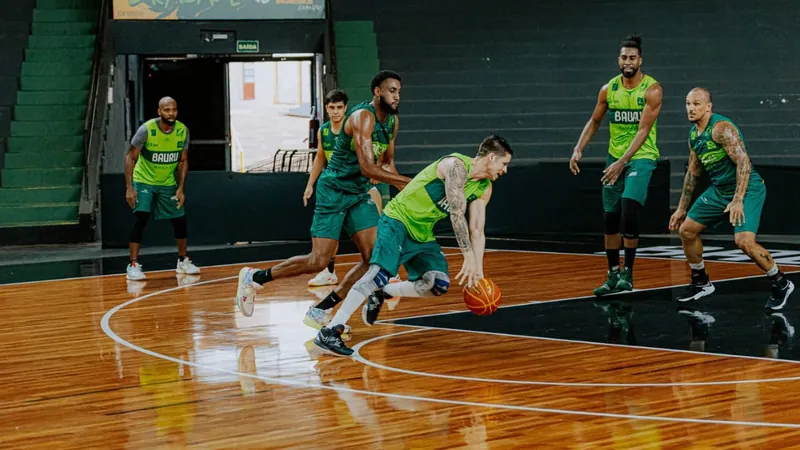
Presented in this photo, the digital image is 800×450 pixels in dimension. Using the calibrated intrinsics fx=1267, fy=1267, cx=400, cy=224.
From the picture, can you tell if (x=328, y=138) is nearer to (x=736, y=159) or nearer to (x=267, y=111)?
(x=736, y=159)

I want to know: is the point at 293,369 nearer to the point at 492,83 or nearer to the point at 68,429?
the point at 68,429

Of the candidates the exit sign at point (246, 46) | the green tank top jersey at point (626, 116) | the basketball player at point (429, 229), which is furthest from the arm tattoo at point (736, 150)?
the exit sign at point (246, 46)

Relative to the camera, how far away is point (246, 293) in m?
9.39

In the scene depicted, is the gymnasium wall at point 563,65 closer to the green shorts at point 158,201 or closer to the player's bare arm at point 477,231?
the green shorts at point 158,201

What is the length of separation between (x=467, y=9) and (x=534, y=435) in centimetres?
1676

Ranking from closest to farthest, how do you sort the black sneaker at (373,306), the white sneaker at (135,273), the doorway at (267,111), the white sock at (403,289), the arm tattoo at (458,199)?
the arm tattoo at (458,199)
the white sock at (403,289)
the black sneaker at (373,306)
the white sneaker at (135,273)
the doorway at (267,111)

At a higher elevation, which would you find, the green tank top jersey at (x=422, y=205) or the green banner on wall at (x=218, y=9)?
the green banner on wall at (x=218, y=9)

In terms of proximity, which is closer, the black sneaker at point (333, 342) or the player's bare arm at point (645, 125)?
the black sneaker at point (333, 342)

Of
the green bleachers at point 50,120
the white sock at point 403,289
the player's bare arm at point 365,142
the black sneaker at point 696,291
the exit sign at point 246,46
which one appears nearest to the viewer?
the white sock at point 403,289

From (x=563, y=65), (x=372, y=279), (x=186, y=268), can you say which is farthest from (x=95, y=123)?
(x=372, y=279)

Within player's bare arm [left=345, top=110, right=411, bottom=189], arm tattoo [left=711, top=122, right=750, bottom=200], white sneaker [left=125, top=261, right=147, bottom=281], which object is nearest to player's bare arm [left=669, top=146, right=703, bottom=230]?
arm tattoo [left=711, top=122, right=750, bottom=200]

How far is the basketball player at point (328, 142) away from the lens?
11000 mm

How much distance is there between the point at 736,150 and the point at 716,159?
264 millimetres

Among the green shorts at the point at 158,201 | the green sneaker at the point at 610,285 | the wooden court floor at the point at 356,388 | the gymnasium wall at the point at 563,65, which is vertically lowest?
the wooden court floor at the point at 356,388
